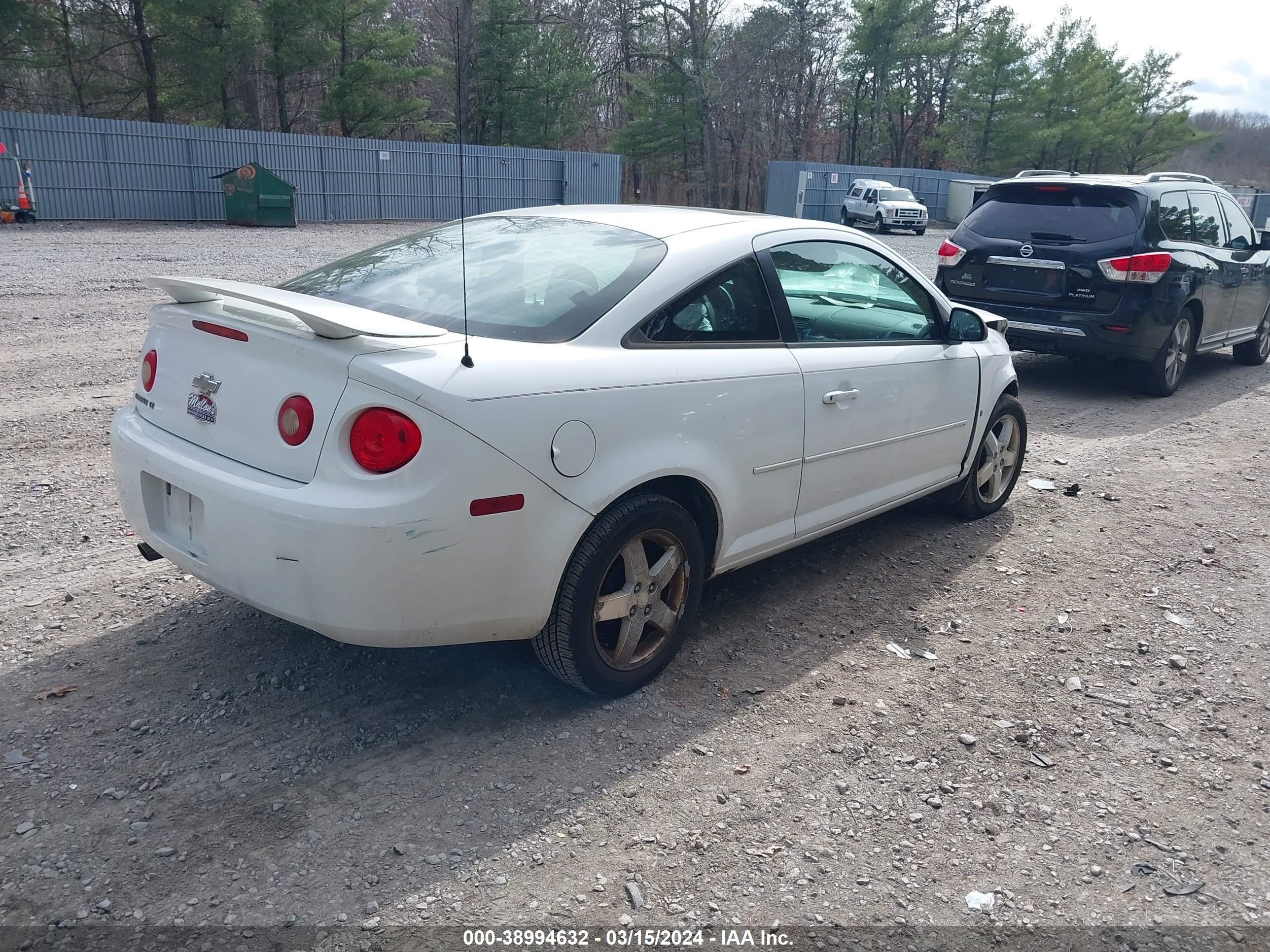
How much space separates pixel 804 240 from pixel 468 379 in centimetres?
193

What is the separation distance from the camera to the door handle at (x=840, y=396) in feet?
13.3

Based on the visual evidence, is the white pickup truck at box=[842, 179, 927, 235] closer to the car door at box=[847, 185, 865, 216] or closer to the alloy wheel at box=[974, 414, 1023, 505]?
the car door at box=[847, 185, 865, 216]

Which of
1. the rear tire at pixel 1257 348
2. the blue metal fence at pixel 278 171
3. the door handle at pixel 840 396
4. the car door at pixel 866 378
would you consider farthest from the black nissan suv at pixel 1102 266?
the blue metal fence at pixel 278 171

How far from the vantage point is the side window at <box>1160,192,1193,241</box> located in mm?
8695

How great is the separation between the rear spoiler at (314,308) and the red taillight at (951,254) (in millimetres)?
7018

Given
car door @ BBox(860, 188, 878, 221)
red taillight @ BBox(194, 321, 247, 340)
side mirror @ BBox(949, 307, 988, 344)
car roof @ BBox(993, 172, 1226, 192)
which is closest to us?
red taillight @ BBox(194, 321, 247, 340)

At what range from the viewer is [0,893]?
2539 millimetres

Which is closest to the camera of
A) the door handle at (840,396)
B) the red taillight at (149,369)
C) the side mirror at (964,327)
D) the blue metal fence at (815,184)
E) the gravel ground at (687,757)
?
the gravel ground at (687,757)

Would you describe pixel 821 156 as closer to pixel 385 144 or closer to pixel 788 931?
pixel 385 144

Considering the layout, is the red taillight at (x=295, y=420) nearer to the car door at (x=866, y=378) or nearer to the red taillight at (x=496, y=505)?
the red taillight at (x=496, y=505)

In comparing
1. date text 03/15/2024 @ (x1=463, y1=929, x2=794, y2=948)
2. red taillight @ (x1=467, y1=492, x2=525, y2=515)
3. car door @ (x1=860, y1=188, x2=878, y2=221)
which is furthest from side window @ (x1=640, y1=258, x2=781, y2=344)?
car door @ (x1=860, y1=188, x2=878, y2=221)

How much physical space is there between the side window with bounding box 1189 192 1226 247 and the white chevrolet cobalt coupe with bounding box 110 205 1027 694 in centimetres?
631

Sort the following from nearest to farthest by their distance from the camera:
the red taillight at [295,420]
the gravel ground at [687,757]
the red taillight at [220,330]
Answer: the gravel ground at [687,757] → the red taillight at [295,420] → the red taillight at [220,330]

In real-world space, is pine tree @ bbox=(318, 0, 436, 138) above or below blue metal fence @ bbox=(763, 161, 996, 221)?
above
